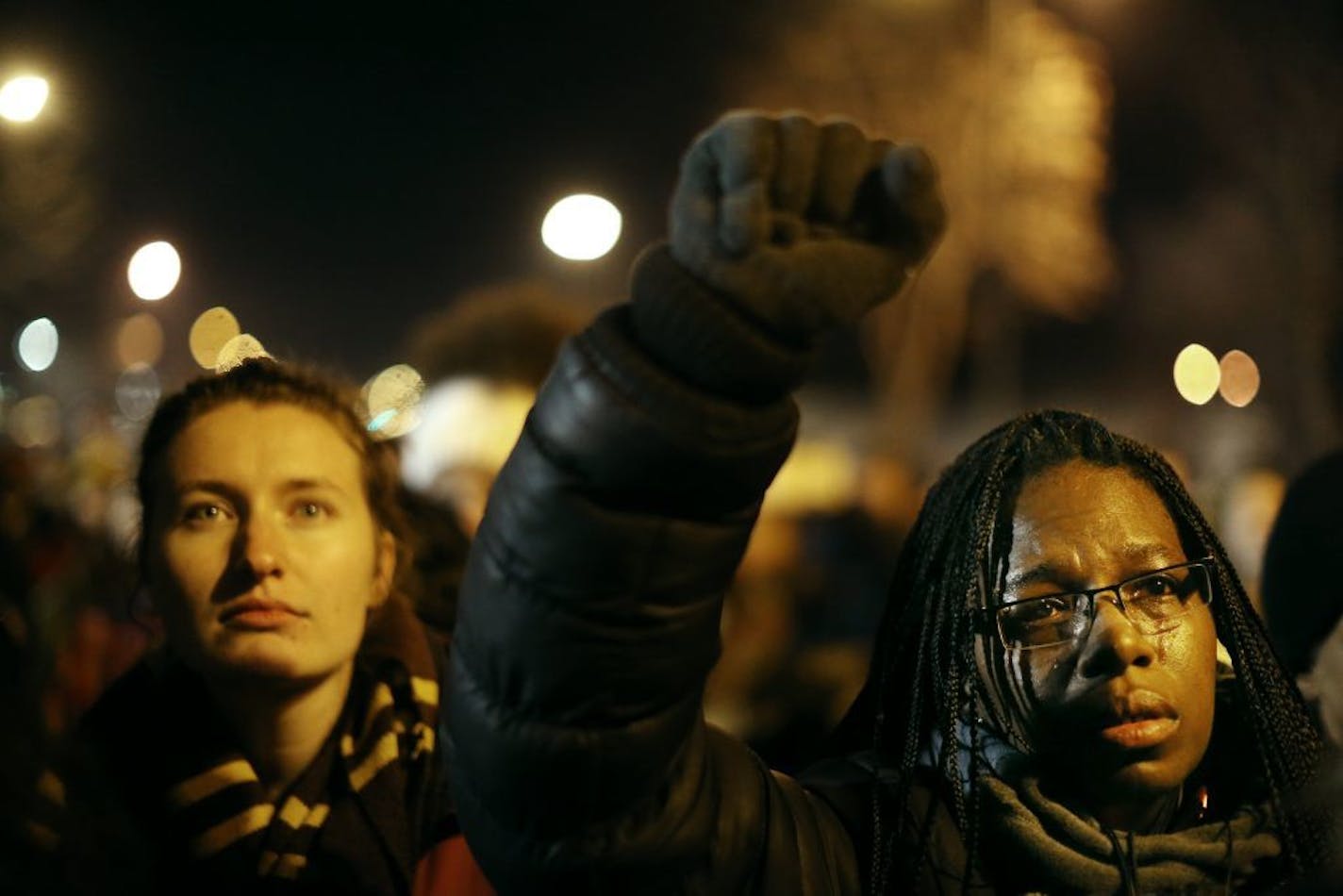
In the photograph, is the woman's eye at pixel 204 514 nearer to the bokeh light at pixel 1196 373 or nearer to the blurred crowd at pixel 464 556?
the blurred crowd at pixel 464 556

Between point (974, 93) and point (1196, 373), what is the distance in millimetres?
19686

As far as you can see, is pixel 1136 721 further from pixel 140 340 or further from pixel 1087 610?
pixel 140 340

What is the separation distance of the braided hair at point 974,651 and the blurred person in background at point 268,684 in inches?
35.9

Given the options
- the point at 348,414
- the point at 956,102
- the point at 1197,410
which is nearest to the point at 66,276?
the point at 956,102

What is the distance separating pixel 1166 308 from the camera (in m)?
28.9

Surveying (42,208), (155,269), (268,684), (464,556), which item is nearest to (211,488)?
(268,684)

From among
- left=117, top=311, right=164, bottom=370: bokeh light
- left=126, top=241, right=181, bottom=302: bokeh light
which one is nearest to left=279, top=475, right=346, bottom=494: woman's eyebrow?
left=126, top=241, right=181, bottom=302: bokeh light

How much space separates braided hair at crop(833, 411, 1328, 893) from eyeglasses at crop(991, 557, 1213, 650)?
0.06 meters

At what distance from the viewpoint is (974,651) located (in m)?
2.65

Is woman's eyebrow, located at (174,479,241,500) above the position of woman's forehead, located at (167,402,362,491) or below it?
below

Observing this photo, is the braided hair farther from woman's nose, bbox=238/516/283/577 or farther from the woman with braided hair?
woman's nose, bbox=238/516/283/577

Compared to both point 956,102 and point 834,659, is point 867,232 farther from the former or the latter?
point 956,102

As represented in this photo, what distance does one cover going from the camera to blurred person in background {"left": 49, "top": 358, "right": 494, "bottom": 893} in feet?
9.38

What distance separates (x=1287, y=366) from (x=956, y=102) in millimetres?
7837
